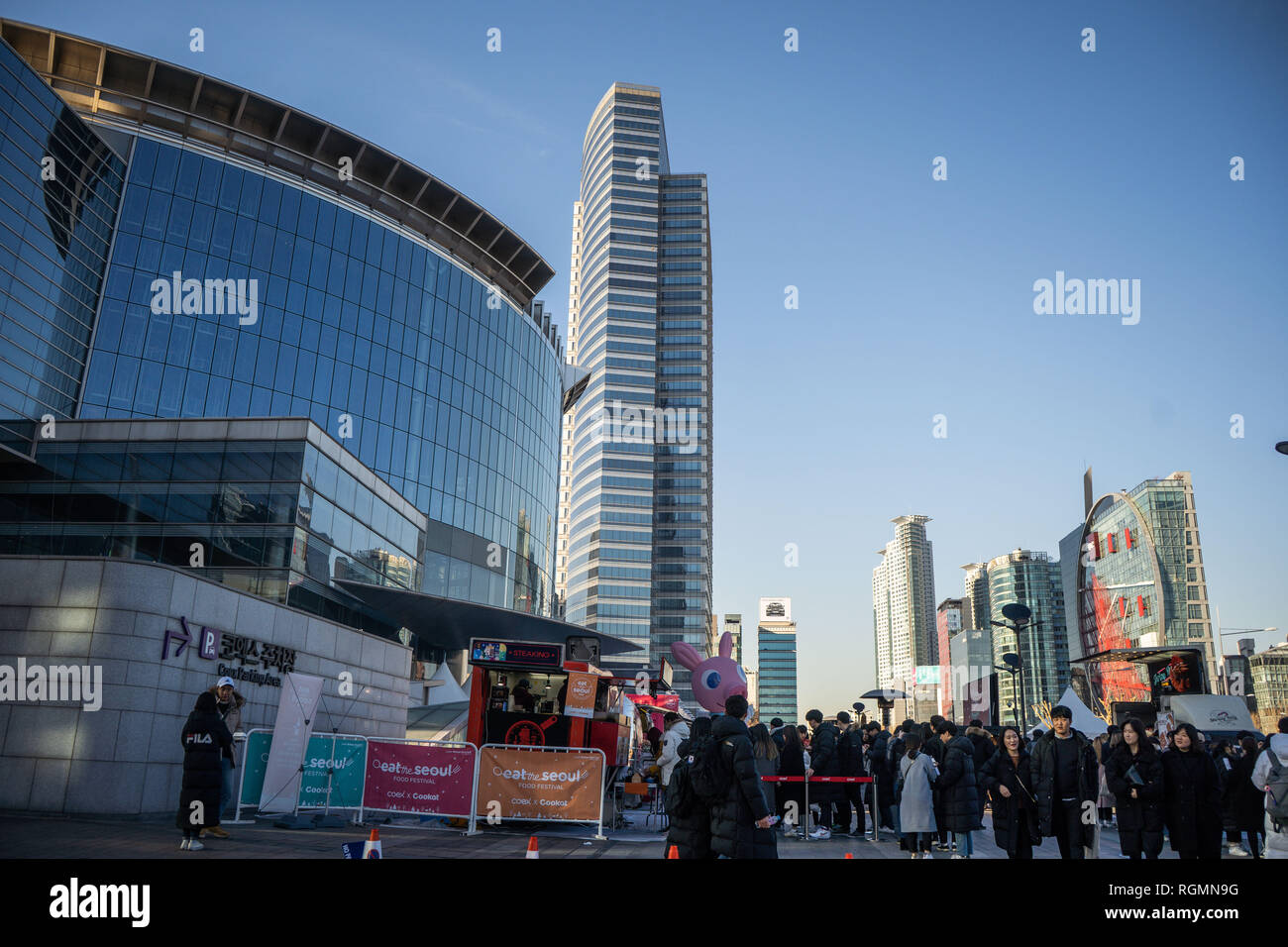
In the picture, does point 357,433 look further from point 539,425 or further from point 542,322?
point 542,322

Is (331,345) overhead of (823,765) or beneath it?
overhead

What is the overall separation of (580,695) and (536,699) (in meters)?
0.98

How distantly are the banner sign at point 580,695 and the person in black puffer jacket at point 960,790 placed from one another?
21.8ft

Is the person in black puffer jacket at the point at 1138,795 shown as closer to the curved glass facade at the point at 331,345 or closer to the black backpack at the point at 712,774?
the black backpack at the point at 712,774

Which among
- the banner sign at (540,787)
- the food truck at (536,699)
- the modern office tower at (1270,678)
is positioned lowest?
the banner sign at (540,787)

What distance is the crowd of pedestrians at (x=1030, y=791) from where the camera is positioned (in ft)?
25.1

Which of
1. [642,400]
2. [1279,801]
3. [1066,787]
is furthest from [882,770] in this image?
[642,400]

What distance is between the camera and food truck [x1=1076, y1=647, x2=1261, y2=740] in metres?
24.0

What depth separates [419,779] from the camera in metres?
14.0

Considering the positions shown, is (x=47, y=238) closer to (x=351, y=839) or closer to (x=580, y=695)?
(x=580, y=695)

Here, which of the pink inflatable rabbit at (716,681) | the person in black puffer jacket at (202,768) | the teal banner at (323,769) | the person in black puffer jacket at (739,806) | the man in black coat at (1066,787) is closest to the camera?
the person in black puffer jacket at (739,806)

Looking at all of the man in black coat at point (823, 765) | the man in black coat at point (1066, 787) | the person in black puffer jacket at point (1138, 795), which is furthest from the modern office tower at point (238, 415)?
the person in black puffer jacket at point (1138, 795)

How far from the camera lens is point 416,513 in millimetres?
39969
